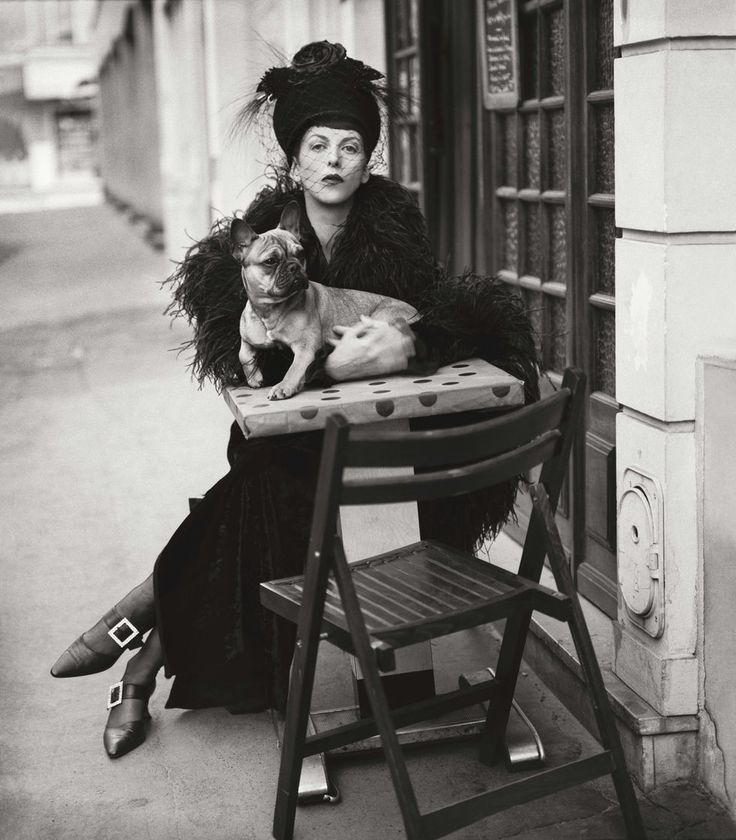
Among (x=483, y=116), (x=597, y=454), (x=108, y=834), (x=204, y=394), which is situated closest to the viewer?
(x=108, y=834)

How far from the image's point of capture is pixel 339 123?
9.21 ft

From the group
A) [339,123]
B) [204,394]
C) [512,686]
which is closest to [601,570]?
[512,686]

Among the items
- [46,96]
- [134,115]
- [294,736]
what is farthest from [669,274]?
[46,96]

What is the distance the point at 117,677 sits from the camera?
3541 mm

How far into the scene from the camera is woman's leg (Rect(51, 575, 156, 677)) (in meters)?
3.13

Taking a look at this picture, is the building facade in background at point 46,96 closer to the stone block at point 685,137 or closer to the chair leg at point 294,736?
the stone block at point 685,137

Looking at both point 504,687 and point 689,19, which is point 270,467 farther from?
point 689,19

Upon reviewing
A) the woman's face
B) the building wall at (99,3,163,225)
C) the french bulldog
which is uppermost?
the building wall at (99,3,163,225)

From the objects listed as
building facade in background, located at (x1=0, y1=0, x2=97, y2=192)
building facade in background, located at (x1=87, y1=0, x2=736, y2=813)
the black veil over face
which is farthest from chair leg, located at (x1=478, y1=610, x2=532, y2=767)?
building facade in background, located at (x1=0, y1=0, x2=97, y2=192)

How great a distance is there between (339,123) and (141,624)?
4.55 ft

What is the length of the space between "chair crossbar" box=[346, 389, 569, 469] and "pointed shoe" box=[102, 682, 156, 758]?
135 centimetres

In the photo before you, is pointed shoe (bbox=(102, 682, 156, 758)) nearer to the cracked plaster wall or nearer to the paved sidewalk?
the paved sidewalk

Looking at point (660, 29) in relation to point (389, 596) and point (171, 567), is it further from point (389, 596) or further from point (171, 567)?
point (171, 567)

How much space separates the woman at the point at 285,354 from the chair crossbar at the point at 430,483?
588 mm
